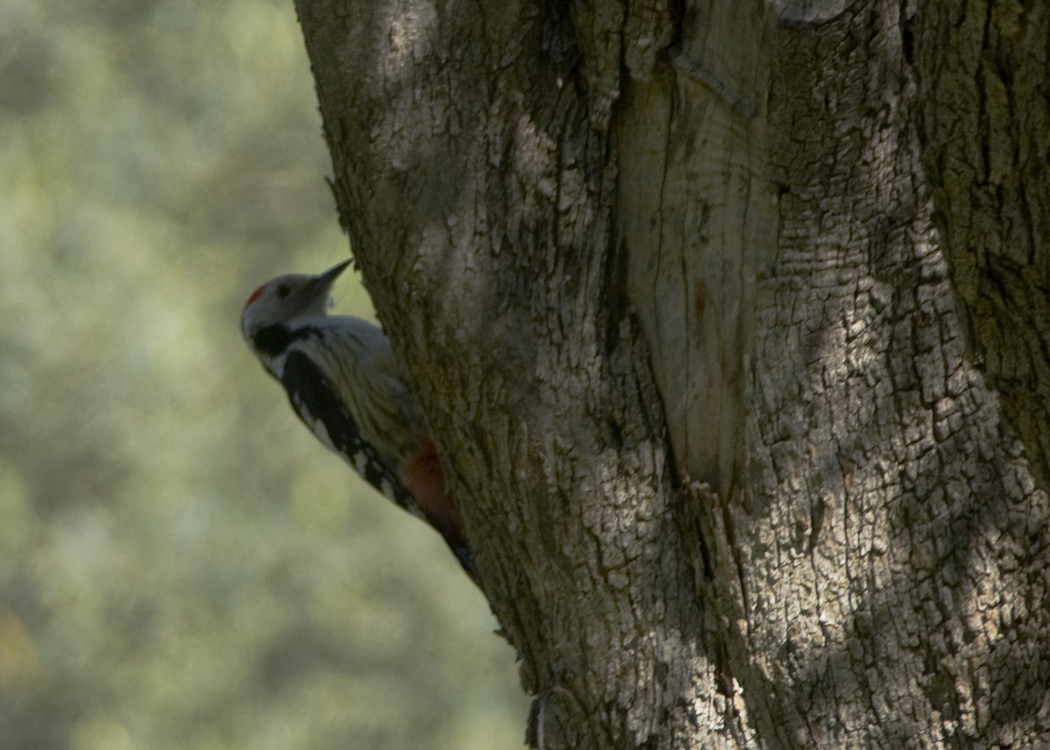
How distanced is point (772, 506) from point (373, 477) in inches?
110

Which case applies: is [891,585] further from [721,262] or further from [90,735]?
[90,735]

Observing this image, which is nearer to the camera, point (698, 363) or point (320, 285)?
point (698, 363)

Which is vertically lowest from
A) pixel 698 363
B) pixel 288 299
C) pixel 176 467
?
pixel 698 363

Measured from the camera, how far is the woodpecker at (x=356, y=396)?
4.48 metres

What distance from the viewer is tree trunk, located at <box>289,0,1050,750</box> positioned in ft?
6.85

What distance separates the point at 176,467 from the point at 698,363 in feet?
25.6

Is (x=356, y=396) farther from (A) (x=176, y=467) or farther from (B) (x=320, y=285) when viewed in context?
(A) (x=176, y=467)

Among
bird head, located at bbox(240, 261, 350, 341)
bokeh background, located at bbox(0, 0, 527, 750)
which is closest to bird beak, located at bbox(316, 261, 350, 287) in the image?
bird head, located at bbox(240, 261, 350, 341)

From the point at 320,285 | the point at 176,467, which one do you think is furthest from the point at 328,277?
the point at 176,467

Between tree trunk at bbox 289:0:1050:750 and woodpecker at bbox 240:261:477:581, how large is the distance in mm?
1847

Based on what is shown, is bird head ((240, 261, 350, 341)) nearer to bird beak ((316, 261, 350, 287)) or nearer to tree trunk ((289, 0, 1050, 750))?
bird beak ((316, 261, 350, 287))

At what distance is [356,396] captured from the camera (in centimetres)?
457

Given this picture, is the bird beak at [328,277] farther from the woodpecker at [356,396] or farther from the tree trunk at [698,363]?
the tree trunk at [698,363]

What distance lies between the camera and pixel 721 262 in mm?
2256
